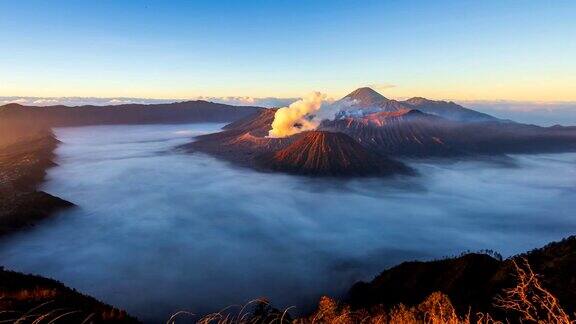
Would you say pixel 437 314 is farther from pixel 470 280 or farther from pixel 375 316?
pixel 470 280

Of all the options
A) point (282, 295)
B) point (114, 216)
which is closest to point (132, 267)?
point (282, 295)

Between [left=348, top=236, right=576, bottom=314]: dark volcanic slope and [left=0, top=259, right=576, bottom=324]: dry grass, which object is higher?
[left=0, top=259, right=576, bottom=324]: dry grass

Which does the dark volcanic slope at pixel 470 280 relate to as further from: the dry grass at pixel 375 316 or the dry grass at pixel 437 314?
the dry grass at pixel 437 314

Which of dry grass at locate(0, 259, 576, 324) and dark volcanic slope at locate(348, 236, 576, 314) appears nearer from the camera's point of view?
dry grass at locate(0, 259, 576, 324)

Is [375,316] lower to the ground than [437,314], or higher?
higher

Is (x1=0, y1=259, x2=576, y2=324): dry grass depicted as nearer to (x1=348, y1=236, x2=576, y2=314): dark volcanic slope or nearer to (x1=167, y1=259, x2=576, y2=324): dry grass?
(x1=167, y1=259, x2=576, y2=324): dry grass

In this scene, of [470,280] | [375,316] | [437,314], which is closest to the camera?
[375,316]

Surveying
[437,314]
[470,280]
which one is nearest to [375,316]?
[437,314]

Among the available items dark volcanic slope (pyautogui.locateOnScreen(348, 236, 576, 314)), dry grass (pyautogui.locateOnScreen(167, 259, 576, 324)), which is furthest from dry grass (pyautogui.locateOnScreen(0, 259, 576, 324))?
dark volcanic slope (pyautogui.locateOnScreen(348, 236, 576, 314))
